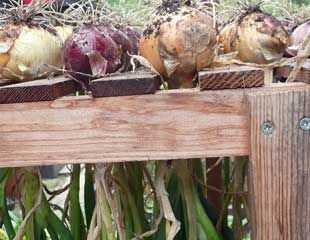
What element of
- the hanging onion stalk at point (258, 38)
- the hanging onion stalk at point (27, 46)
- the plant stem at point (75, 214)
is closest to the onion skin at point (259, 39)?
the hanging onion stalk at point (258, 38)

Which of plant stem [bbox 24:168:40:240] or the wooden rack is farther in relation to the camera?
plant stem [bbox 24:168:40:240]

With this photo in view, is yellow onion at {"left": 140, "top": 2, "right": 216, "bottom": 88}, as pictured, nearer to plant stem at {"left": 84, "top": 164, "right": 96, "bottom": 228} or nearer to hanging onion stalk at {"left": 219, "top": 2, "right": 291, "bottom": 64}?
hanging onion stalk at {"left": 219, "top": 2, "right": 291, "bottom": 64}

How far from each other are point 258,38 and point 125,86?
21 centimetres

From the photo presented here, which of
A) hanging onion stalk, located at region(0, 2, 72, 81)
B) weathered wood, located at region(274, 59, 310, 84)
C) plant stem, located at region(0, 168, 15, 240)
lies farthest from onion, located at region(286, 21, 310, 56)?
plant stem, located at region(0, 168, 15, 240)

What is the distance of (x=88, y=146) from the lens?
710mm

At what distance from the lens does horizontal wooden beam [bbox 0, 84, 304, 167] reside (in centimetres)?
69

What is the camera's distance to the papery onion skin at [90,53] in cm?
75

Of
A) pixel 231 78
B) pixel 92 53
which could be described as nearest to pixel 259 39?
pixel 231 78

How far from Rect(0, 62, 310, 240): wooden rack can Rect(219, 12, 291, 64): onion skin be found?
9cm

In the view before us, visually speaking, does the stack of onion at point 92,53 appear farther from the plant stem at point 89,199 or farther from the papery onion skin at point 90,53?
the plant stem at point 89,199

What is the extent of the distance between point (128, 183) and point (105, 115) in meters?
0.27

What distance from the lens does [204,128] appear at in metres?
0.69

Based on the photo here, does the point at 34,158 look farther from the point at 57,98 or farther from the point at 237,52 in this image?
the point at 237,52

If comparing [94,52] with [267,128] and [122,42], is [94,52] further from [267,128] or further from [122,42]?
[267,128]
